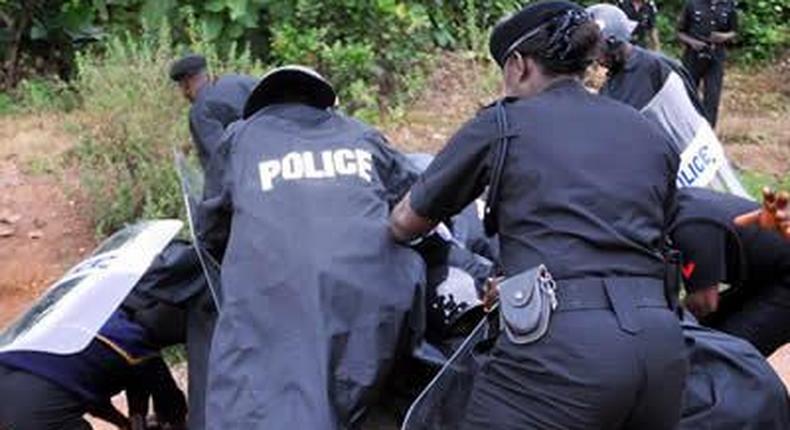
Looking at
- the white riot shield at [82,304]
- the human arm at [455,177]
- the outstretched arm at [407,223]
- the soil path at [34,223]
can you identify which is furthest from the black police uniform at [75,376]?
the soil path at [34,223]

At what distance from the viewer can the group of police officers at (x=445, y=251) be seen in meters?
3.21

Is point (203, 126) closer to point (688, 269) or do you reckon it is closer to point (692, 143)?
point (692, 143)

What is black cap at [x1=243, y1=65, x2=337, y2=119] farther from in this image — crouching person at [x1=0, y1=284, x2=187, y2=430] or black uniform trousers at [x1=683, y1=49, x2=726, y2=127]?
black uniform trousers at [x1=683, y1=49, x2=726, y2=127]

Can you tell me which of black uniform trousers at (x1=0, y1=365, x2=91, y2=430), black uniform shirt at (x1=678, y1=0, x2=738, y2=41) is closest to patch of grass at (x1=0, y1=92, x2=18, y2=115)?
black uniform shirt at (x1=678, y1=0, x2=738, y2=41)

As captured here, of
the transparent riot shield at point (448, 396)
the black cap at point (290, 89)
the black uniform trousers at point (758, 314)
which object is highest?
the black cap at point (290, 89)

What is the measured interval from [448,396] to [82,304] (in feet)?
3.41

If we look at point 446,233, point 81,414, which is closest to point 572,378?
point 446,233

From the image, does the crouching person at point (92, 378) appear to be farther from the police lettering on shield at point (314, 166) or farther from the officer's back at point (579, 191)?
the officer's back at point (579, 191)

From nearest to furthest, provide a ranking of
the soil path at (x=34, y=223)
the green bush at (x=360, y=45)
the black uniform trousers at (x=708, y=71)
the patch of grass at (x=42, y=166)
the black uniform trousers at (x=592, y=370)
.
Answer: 1. the black uniform trousers at (x=592, y=370)
2. the soil path at (x=34, y=223)
3. the patch of grass at (x=42, y=166)
4. the green bush at (x=360, y=45)
5. the black uniform trousers at (x=708, y=71)

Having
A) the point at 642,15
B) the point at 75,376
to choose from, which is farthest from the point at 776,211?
the point at 642,15

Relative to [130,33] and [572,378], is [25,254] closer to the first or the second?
[130,33]

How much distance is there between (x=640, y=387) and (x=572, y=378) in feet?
0.54

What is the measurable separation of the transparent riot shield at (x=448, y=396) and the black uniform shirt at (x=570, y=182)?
1.02 feet

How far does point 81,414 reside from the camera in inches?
160
